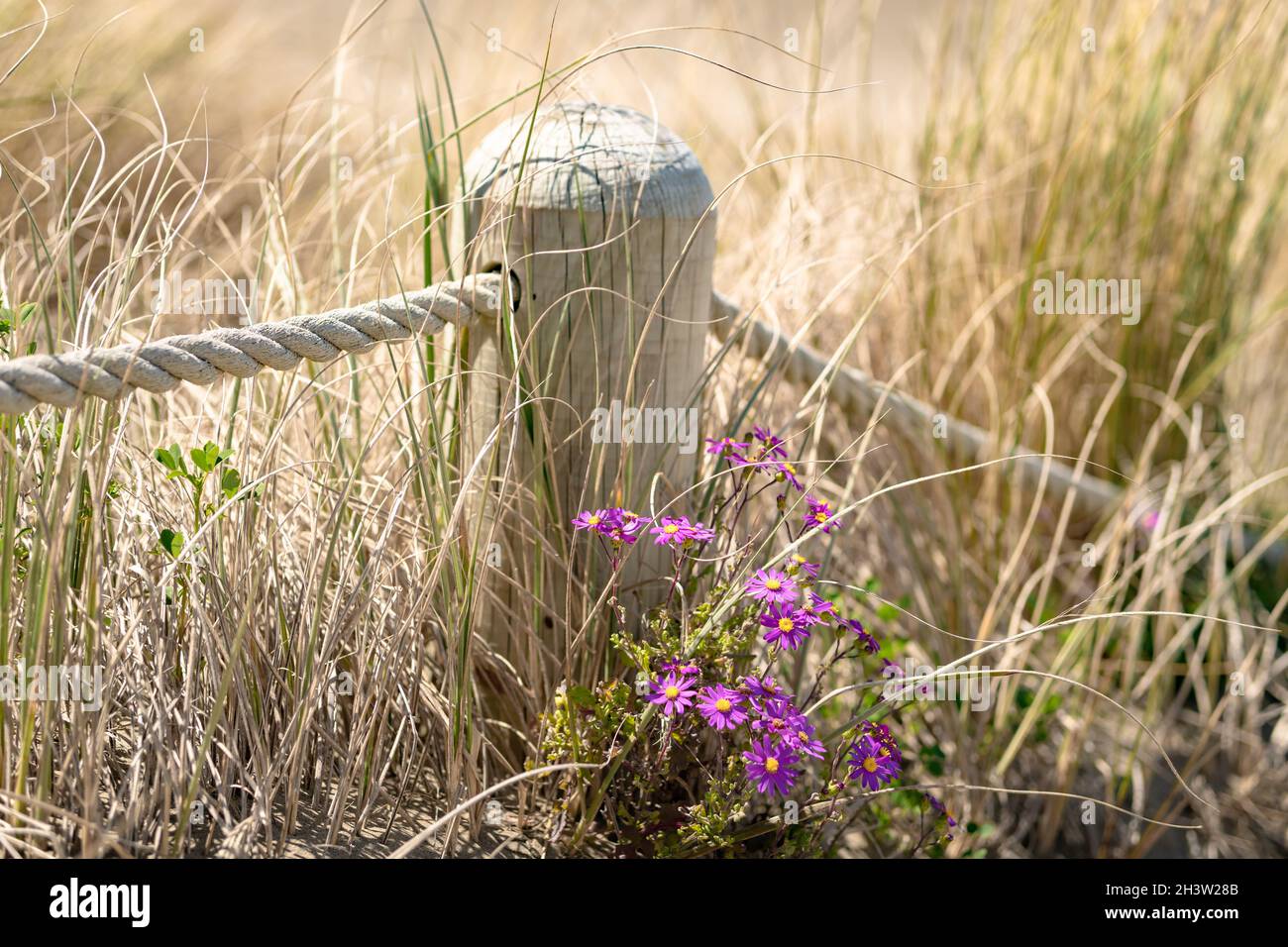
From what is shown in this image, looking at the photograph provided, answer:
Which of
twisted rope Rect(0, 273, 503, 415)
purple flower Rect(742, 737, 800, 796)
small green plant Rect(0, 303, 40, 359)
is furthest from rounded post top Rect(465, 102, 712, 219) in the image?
purple flower Rect(742, 737, 800, 796)

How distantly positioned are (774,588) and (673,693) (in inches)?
8.2

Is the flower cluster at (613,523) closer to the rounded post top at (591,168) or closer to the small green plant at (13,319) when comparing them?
the rounded post top at (591,168)

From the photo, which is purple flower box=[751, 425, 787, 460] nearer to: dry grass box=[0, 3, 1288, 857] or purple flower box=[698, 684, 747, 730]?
dry grass box=[0, 3, 1288, 857]

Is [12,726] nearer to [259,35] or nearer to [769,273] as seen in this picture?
[769,273]

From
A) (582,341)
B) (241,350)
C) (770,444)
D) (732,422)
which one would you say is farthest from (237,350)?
(732,422)

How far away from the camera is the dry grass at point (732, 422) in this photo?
5.25 feet

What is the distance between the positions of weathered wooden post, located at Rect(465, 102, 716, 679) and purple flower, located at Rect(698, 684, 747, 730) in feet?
0.87

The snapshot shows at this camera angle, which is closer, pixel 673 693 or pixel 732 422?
pixel 673 693

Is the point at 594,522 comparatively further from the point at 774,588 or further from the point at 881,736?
the point at 881,736

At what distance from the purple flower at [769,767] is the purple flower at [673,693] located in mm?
113

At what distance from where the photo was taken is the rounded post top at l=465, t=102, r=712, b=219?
1.72m

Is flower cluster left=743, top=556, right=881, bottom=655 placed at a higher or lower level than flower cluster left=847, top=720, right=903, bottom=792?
higher

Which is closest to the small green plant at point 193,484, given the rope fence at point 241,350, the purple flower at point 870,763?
the rope fence at point 241,350

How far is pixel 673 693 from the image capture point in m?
1.53
